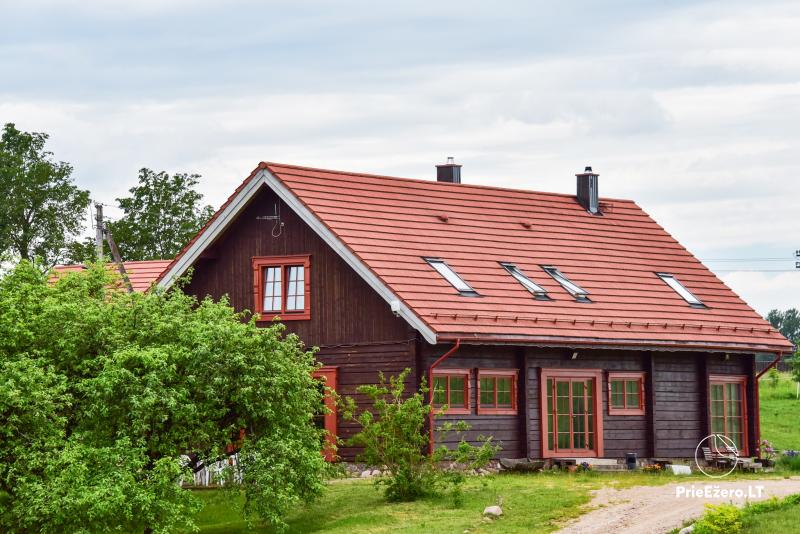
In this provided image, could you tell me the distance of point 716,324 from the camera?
3906 centimetres

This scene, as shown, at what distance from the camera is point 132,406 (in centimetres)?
2645

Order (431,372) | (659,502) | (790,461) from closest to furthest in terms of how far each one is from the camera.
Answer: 1. (659,502)
2. (431,372)
3. (790,461)

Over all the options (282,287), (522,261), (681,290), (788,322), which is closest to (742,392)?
(681,290)

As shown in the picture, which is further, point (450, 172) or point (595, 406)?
point (450, 172)

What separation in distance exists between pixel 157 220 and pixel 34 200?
522 cm

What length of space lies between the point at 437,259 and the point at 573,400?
4610 millimetres

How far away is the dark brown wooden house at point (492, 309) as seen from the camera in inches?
1334

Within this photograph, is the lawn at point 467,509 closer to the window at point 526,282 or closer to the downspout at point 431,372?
the downspout at point 431,372

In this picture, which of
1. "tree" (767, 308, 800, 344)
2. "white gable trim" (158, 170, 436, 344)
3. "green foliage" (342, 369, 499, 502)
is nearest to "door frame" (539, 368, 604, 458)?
"white gable trim" (158, 170, 436, 344)

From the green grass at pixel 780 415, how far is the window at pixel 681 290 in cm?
685

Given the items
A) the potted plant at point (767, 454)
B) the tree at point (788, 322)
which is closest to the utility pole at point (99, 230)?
the potted plant at point (767, 454)

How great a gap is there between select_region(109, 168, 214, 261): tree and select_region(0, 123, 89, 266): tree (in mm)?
2121

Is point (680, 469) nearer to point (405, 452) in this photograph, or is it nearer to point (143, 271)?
point (405, 452)

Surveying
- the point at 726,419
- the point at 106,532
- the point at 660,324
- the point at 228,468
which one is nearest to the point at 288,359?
the point at 228,468
